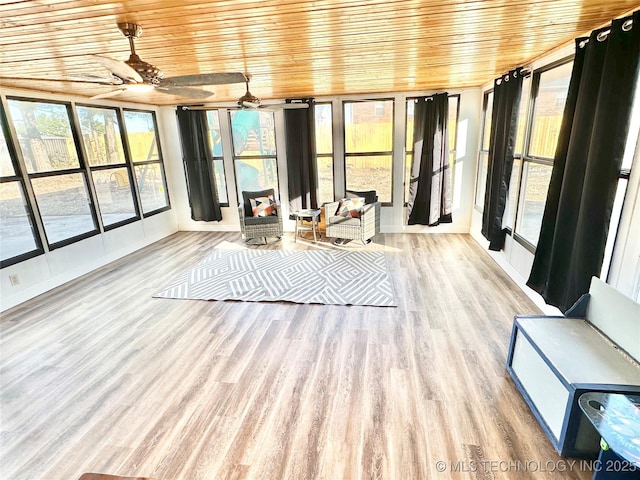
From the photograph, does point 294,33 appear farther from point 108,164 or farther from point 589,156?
point 108,164

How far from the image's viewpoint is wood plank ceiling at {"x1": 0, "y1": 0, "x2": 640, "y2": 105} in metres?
1.81

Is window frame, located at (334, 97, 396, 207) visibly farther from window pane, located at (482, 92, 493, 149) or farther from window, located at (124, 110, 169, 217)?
window, located at (124, 110, 169, 217)

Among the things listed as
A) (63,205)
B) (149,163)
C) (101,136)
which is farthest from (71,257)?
(149,163)

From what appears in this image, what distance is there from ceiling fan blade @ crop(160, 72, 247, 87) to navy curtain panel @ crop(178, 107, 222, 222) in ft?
12.2

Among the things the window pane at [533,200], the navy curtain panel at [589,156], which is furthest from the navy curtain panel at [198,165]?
the navy curtain panel at [589,156]

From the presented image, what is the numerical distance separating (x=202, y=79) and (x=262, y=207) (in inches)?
130

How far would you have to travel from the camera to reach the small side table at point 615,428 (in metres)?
1.28

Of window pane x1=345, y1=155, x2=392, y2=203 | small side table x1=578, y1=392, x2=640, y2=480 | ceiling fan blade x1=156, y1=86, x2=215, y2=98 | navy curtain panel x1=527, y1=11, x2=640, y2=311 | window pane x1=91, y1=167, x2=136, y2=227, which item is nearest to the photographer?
small side table x1=578, y1=392, x2=640, y2=480

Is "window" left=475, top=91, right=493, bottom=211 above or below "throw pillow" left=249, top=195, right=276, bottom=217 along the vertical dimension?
above

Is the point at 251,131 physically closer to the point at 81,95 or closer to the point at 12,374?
the point at 81,95

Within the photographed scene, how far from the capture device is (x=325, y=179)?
606 cm

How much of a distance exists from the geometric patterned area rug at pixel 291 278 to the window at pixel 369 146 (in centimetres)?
156

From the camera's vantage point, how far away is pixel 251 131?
602 centimetres

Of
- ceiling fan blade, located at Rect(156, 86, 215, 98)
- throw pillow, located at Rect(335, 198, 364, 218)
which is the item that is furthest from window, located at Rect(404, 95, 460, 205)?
ceiling fan blade, located at Rect(156, 86, 215, 98)
